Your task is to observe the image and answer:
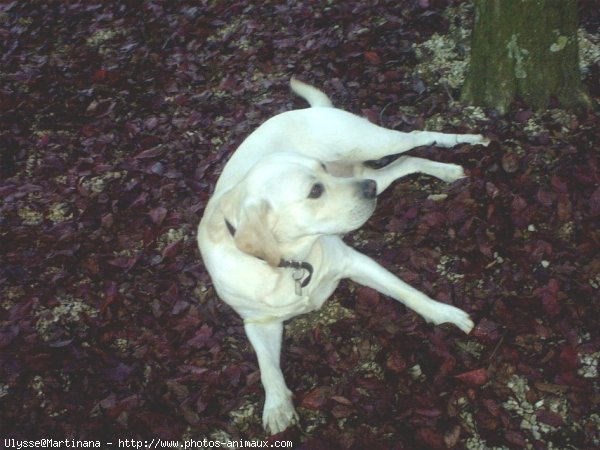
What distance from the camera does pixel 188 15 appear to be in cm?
603

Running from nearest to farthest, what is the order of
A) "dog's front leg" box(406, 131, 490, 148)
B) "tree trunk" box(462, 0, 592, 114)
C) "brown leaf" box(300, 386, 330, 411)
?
"brown leaf" box(300, 386, 330, 411), "tree trunk" box(462, 0, 592, 114), "dog's front leg" box(406, 131, 490, 148)

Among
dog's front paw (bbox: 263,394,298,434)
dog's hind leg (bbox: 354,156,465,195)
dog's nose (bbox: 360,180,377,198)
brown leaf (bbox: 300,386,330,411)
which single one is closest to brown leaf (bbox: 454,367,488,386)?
brown leaf (bbox: 300,386,330,411)

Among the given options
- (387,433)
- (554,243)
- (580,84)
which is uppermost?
(580,84)

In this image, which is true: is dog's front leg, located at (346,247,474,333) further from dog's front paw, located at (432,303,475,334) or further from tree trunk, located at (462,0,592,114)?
tree trunk, located at (462,0,592,114)

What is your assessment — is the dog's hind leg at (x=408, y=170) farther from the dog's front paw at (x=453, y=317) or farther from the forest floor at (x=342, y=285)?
the dog's front paw at (x=453, y=317)

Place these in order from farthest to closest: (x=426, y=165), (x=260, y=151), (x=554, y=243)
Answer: (x=426, y=165), (x=260, y=151), (x=554, y=243)

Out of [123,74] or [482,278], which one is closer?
[482,278]

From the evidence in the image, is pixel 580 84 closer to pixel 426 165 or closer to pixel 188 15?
pixel 426 165

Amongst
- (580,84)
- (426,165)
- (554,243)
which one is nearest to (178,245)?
(426,165)

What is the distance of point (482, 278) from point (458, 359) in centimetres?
55

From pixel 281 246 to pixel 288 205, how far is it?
24cm

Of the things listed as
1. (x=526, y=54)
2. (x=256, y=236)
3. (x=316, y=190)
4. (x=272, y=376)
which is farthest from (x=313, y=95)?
(x=272, y=376)

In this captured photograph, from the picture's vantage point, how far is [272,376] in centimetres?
285

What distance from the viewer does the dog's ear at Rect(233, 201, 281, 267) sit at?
2441 millimetres
